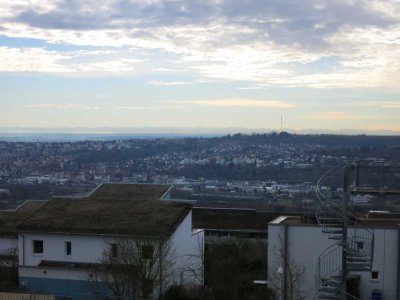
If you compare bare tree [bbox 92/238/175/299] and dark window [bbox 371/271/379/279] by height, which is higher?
bare tree [bbox 92/238/175/299]

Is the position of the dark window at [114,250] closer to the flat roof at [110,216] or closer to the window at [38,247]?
the flat roof at [110,216]

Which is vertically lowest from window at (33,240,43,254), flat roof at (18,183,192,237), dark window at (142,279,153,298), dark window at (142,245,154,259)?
dark window at (142,279,153,298)

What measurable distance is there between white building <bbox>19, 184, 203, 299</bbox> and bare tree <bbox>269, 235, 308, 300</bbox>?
3.83 meters

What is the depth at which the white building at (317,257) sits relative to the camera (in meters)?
23.0

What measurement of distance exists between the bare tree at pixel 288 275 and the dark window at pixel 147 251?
4677mm

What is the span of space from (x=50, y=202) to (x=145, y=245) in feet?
24.2

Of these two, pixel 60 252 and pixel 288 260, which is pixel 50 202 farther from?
pixel 288 260

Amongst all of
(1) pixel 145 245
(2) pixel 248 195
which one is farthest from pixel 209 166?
(1) pixel 145 245

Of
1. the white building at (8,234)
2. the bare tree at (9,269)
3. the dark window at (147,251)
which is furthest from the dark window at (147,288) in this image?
the white building at (8,234)

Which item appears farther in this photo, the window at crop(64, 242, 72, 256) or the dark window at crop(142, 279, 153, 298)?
the window at crop(64, 242, 72, 256)

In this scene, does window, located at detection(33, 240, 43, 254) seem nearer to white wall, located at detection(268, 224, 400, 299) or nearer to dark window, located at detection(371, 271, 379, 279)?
white wall, located at detection(268, 224, 400, 299)

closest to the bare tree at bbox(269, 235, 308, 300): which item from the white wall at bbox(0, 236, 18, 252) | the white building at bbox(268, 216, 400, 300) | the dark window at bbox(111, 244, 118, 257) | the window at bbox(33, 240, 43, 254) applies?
the white building at bbox(268, 216, 400, 300)

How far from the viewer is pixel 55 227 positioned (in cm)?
2302

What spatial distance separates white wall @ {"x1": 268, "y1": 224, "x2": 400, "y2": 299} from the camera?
75.9 feet
